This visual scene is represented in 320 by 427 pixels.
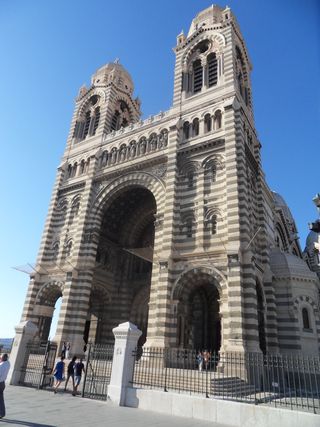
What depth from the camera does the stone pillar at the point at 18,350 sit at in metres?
14.0

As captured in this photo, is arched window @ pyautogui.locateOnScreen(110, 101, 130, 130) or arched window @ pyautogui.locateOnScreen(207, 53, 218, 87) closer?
arched window @ pyautogui.locateOnScreen(207, 53, 218, 87)

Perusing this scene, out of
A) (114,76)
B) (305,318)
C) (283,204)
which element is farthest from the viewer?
(283,204)

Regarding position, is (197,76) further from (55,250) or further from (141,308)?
(141,308)

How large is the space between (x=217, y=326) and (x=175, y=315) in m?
4.88

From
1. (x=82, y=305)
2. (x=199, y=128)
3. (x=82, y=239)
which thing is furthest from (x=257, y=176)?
(x=82, y=305)

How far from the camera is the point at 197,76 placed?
2623 centimetres

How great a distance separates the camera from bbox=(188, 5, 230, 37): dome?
27.9 meters

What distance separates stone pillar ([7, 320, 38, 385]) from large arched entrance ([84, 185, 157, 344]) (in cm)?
1008

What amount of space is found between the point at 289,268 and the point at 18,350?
16528mm

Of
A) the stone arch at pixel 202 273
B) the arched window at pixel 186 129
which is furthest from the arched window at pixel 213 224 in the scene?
the arched window at pixel 186 129

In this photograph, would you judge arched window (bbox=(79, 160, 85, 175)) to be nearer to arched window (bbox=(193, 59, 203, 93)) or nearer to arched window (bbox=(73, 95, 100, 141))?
arched window (bbox=(73, 95, 100, 141))

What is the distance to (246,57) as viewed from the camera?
1132 inches

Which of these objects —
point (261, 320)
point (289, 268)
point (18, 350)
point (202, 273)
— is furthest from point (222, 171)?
point (18, 350)

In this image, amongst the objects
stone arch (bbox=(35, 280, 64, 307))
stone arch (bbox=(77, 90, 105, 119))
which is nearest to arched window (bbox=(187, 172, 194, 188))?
stone arch (bbox=(35, 280, 64, 307))
